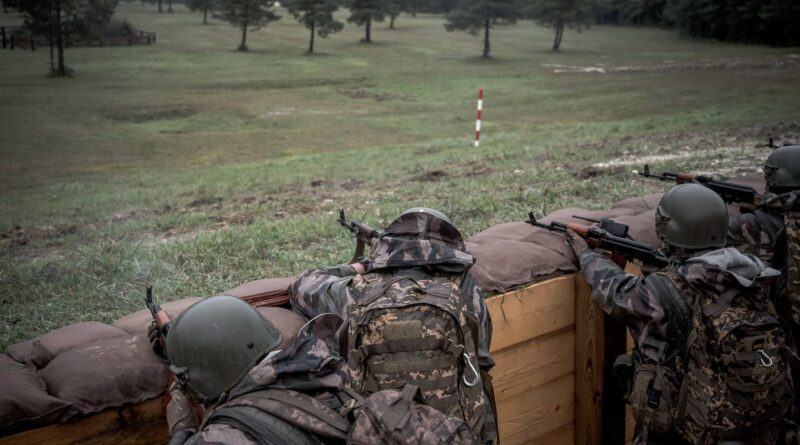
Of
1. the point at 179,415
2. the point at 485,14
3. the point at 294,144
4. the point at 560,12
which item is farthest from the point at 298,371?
the point at 560,12

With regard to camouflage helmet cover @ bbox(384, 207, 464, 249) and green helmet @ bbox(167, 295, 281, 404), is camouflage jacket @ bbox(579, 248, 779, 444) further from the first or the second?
green helmet @ bbox(167, 295, 281, 404)

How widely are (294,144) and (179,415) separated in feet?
62.4

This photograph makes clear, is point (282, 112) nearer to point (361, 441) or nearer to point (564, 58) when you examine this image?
point (564, 58)

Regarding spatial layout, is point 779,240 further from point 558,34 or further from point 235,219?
point 558,34

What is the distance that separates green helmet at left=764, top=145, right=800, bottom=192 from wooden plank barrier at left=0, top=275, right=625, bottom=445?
1511mm

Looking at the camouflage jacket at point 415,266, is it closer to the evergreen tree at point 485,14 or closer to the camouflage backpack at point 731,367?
the camouflage backpack at point 731,367

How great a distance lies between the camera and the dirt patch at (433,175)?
34.6 ft

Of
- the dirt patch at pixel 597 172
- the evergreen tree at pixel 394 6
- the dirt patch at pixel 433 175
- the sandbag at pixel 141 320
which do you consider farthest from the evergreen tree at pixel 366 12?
the sandbag at pixel 141 320

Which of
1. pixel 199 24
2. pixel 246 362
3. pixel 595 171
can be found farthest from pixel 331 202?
pixel 199 24

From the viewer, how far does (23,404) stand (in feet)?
7.82

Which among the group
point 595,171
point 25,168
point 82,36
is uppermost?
point 82,36

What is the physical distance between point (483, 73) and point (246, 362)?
3433 centimetres

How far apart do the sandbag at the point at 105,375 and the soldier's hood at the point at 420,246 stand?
96 cm

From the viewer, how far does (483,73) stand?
116ft
